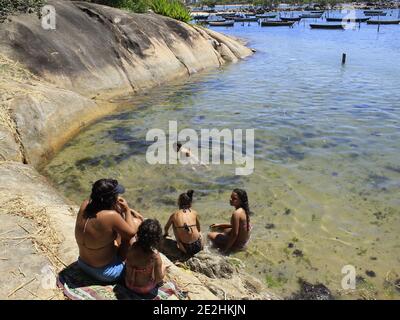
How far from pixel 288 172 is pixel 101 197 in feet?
22.7

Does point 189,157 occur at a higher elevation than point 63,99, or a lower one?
lower

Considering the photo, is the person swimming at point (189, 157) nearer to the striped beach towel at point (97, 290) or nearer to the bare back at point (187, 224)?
the bare back at point (187, 224)

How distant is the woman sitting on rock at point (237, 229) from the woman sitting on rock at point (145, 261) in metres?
2.47

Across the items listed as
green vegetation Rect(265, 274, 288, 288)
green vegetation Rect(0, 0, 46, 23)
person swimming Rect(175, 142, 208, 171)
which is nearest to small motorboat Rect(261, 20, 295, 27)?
green vegetation Rect(0, 0, 46, 23)

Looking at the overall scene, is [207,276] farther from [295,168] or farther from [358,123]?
[358,123]

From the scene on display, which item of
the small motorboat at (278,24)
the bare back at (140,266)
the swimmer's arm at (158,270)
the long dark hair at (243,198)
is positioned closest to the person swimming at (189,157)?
the long dark hair at (243,198)

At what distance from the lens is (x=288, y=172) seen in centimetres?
1089

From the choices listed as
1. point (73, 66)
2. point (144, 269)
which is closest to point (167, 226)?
point (144, 269)

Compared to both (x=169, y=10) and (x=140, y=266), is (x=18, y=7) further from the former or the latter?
(x=169, y=10)

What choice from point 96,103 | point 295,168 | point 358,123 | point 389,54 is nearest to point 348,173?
point 295,168

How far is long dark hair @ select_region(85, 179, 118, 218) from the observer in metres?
5.01

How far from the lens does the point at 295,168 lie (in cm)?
1112

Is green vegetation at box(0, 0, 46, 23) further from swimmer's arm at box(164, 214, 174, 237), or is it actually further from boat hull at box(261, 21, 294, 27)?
boat hull at box(261, 21, 294, 27)

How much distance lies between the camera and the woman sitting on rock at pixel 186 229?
23.7 ft
